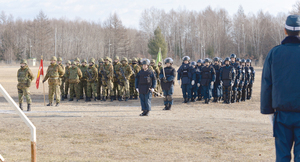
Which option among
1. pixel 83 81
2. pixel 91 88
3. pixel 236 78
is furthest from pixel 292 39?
pixel 83 81

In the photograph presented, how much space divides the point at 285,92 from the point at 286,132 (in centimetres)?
48

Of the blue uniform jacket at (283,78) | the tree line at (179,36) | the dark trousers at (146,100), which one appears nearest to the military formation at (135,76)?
the dark trousers at (146,100)

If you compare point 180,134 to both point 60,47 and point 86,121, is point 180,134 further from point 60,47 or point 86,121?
point 60,47

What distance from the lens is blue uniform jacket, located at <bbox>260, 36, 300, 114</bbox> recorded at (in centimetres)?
352

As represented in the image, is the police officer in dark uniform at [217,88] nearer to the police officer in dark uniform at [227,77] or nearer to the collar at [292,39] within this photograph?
the police officer in dark uniform at [227,77]

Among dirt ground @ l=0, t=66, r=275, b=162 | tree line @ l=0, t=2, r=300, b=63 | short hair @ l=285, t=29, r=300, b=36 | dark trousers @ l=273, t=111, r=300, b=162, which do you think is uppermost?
tree line @ l=0, t=2, r=300, b=63

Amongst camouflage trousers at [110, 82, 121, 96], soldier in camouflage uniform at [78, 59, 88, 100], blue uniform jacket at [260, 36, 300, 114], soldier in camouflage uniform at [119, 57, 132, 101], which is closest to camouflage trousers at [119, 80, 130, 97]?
soldier in camouflage uniform at [119, 57, 132, 101]

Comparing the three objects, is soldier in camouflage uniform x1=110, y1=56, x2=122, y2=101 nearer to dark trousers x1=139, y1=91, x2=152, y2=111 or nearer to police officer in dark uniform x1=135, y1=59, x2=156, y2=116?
police officer in dark uniform x1=135, y1=59, x2=156, y2=116

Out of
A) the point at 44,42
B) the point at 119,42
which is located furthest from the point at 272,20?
the point at 44,42

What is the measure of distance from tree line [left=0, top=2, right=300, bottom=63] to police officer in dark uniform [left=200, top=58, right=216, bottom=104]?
52.3m

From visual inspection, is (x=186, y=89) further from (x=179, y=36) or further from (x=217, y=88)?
(x=179, y=36)

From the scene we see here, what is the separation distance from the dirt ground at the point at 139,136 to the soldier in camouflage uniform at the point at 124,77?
3.95 m

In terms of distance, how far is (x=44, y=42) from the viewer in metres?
79.1

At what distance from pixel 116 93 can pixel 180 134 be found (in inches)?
355
